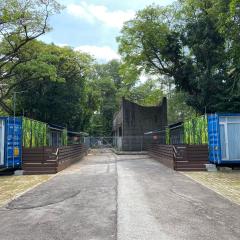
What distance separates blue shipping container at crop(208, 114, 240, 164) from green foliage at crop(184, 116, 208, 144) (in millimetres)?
1286

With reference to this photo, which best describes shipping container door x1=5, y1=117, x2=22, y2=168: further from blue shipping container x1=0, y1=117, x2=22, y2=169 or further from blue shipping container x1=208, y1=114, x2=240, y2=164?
blue shipping container x1=208, y1=114, x2=240, y2=164

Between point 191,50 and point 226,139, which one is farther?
point 191,50

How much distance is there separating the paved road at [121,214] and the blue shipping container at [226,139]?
582 cm

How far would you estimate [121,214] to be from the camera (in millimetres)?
7602

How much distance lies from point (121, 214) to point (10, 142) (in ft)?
36.8

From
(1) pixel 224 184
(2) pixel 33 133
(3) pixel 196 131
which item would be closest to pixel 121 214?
(1) pixel 224 184

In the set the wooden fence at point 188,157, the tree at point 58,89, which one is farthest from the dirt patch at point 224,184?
the tree at point 58,89

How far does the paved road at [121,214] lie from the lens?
6238 mm

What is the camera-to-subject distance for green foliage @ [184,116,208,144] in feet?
62.4

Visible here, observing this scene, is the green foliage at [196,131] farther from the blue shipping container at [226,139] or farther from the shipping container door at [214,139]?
the blue shipping container at [226,139]

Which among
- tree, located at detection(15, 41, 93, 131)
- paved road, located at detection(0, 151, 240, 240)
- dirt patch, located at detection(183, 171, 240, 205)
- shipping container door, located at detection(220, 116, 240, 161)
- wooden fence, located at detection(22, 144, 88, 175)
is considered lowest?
paved road, located at detection(0, 151, 240, 240)

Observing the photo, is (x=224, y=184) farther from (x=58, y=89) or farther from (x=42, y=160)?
(x=58, y=89)

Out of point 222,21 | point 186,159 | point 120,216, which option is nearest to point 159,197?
point 120,216

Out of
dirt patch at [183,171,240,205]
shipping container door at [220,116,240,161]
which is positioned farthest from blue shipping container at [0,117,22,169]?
shipping container door at [220,116,240,161]
